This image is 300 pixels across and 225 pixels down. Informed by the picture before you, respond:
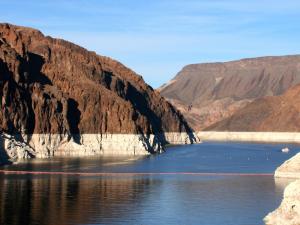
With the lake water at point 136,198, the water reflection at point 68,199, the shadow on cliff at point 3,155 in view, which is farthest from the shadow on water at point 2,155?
the water reflection at point 68,199

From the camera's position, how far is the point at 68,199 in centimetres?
9356

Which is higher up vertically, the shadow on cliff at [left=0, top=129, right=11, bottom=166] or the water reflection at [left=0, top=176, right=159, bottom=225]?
the shadow on cliff at [left=0, top=129, right=11, bottom=166]

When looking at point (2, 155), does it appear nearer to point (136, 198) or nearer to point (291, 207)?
point (136, 198)

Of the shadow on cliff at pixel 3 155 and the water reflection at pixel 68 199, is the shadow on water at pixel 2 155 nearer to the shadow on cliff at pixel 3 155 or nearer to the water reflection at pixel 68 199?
the shadow on cliff at pixel 3 155

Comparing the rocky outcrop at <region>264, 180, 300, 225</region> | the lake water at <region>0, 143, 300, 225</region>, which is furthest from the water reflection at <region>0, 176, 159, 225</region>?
the rocky outcrop at <region>264, 180, 300, 225</region>

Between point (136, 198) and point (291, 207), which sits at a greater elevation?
point (291, 207)

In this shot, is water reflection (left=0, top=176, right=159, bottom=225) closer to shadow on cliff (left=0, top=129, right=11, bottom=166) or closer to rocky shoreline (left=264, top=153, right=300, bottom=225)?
rocky shoreline (left=264, top=153, right=300, bottom=225)

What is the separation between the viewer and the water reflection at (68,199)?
7800cm

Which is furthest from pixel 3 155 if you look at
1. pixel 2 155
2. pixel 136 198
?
pixel 136 198

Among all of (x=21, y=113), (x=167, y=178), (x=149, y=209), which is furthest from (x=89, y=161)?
(x=149, y=209)

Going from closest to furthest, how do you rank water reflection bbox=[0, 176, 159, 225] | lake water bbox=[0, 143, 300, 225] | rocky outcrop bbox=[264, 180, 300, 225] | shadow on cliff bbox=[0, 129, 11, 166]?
rocky outcrop bbox=[264, 180, 300, 225] → water reflection bbox=[0, 176, 159, 225] → lake water bbox=[0, 143, 300, 225] → shadow on cliff bbox=[0, 129, 11, 166]

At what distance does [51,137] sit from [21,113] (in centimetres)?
1078

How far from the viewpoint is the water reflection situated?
78.0 meters

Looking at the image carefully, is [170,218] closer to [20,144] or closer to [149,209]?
[149,209]
